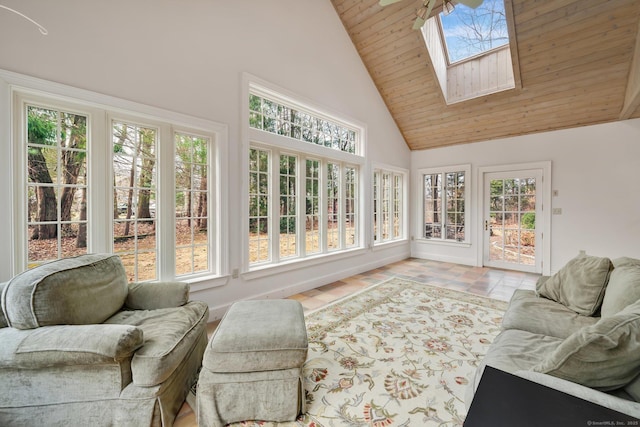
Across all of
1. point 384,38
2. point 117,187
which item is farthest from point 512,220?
point 117,187

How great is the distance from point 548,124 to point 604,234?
1.98 meters

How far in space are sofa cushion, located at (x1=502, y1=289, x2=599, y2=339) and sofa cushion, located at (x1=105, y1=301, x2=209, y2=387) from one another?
2.14 m

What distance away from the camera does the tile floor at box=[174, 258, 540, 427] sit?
11.6ft

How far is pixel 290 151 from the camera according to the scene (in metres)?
3.59

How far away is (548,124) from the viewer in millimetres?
4371

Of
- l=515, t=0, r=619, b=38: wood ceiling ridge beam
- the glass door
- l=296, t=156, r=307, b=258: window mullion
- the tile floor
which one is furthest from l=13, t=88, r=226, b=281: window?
the glass door

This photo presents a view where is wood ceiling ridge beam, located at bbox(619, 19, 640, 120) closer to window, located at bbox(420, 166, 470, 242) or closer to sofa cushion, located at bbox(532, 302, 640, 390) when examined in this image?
window, located at bbox(420, 166, 470, 242)

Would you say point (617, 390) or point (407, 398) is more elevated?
point (617, 390)

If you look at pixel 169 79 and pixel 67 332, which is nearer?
pixel 67 332

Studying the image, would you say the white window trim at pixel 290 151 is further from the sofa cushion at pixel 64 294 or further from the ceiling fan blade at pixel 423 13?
the ceiling fan blade at pixel 423 13

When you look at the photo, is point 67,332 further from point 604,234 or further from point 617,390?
point 604,234

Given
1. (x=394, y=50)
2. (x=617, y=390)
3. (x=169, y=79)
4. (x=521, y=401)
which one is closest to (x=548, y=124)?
(x=394, y=50)

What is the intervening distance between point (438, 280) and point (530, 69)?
3443 mm

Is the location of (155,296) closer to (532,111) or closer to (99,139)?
(99,139)
